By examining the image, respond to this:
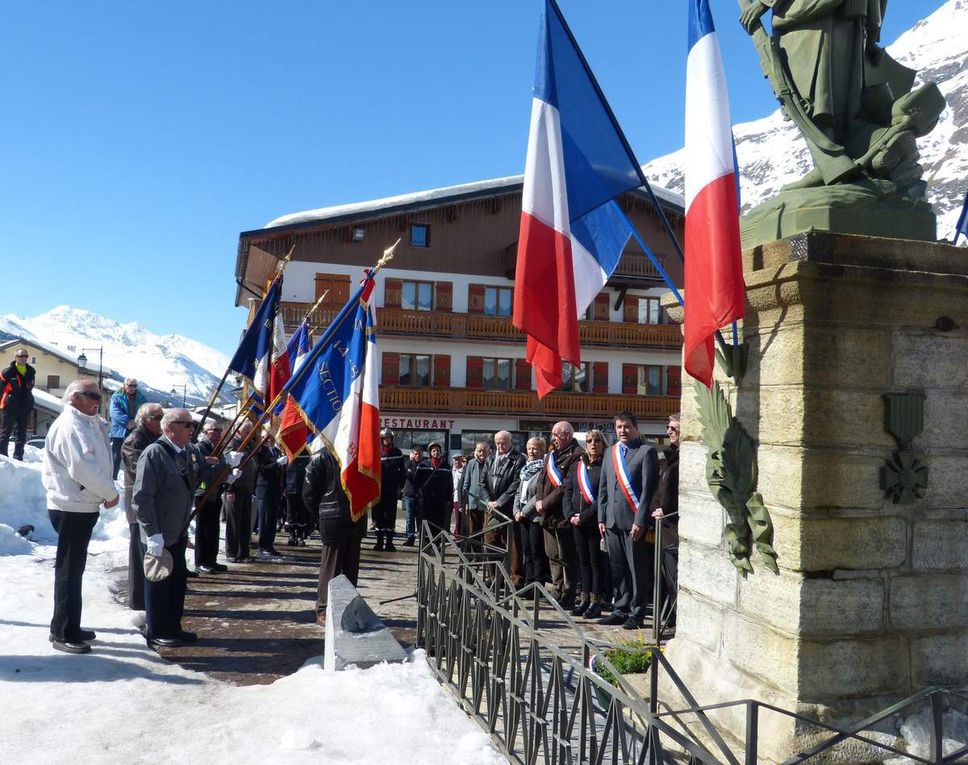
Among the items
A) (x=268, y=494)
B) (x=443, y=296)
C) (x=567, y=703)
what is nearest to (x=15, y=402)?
(x=268, y=494)

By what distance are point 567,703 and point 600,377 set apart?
3192 cm

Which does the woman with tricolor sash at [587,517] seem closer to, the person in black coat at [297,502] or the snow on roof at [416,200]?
the person in black coat at [297,502]

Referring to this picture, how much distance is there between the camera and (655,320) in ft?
123

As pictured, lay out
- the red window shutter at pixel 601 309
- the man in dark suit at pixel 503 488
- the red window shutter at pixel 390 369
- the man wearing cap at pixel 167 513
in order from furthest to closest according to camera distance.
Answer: the red window shutter at pixel 601 309
the red window shutter at pixel 390 369
the man in dark suit at pixel 503 488
the man wearing cap at pixel 167 513

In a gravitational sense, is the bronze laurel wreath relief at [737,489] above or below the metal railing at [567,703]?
above

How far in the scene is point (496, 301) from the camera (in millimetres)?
35781

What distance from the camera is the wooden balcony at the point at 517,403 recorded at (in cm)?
3362

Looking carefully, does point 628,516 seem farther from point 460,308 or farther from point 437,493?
point 460,308

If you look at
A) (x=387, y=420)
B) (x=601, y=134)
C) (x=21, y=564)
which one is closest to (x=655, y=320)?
(x=387, y=420)

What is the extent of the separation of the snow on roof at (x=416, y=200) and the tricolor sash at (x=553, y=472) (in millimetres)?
24607

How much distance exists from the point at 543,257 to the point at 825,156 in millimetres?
1544

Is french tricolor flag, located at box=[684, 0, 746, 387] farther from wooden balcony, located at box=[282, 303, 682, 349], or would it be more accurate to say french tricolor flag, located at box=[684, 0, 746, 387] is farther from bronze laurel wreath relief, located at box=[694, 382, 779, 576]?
wooden balcony, located at box=[282, 303, 682, 349]

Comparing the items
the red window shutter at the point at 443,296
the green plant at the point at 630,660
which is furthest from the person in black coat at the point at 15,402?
the red window shutter at the point at 443,296

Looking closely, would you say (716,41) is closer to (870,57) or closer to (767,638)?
(870,57)
